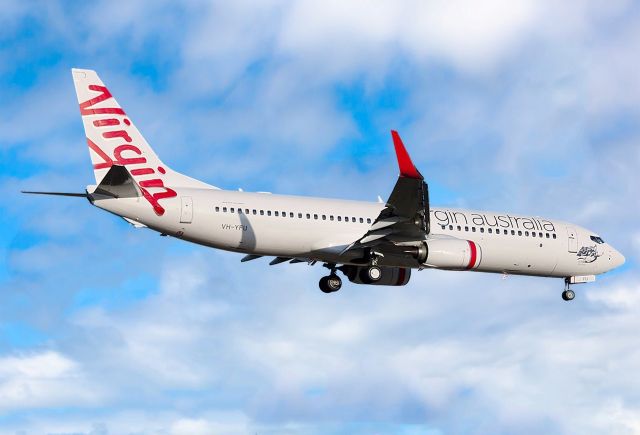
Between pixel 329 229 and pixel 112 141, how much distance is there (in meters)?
8.67

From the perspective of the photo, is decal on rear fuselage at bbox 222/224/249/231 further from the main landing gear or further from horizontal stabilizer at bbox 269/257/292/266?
the main landing gear

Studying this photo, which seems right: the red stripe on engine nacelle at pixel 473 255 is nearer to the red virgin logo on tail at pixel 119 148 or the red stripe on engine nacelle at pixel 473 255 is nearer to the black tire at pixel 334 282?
the black tire at pixel 334 282

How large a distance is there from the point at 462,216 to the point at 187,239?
11.7 m

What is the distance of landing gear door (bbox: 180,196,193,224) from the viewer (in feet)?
120

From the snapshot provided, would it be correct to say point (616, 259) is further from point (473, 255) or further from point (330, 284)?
point (330, 284)

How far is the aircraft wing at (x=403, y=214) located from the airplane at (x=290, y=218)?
36 millimetres

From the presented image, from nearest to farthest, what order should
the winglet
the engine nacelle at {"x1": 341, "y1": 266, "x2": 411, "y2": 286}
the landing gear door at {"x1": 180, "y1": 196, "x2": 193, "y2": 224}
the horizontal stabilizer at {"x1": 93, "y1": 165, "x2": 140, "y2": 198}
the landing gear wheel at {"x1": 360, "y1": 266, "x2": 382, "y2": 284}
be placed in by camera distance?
the winglet → the horizontal stabilizer at {"x1": 93, "y1": 165, "x2": 140, "y2": 198} → the landing gear door at {"x1": 180, "y1": 196, "x2": 193, "y2": 224} → the landing gear wheel at {"x1": 360, "y1": 266, "x2": 382, "y2": 284} → the engine nacelle at {"x1": 341, "y1": 266, "x2": 411, "y2": 286}

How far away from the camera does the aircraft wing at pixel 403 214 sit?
34.0 meters

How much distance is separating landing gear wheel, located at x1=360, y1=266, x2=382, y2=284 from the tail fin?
7530 millimetres

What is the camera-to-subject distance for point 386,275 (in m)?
43.3

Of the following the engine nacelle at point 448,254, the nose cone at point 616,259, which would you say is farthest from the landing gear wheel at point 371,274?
the nose cone at point 616,259

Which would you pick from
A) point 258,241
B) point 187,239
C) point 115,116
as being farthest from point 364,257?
point 115,116

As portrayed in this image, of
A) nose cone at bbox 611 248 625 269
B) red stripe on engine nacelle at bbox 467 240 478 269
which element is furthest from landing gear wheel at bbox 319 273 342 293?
nose cone at bbox 611 248 625 269

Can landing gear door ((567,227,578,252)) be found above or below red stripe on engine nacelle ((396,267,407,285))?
above
